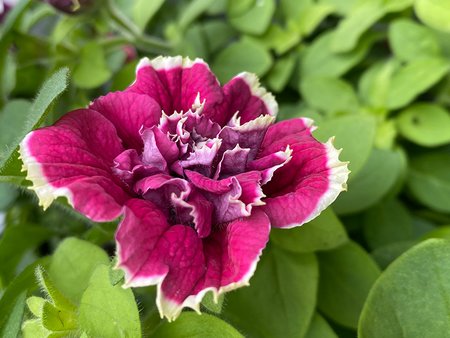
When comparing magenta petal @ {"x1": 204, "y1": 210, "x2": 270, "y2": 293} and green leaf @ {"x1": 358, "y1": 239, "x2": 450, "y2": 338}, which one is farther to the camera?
green leaf @ {"x1": 358, "y1": 239, "x2": 450, "y2": 338}

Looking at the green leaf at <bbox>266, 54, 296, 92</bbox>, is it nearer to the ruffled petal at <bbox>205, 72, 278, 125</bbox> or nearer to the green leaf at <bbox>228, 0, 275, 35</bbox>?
the green leaf at <bbox>228, 0, 275, 35</bbox>

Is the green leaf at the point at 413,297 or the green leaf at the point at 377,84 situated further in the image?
the green leaf at the point at 377,84

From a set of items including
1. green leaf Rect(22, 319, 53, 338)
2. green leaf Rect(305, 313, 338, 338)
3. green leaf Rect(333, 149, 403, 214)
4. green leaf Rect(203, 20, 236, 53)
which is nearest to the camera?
green leaf Rect(22, 319, 53, 338)

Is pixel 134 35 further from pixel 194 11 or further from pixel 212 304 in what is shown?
pixel 212 304

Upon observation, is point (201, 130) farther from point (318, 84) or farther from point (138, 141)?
point (318, 84)

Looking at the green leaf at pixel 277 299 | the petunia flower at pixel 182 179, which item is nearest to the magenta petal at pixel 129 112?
the petunia flower at pixel 182 179

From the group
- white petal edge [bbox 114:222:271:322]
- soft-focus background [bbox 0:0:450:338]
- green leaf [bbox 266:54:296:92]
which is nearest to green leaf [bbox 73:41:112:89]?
soft-focus background [bbox 0:0:450:338]

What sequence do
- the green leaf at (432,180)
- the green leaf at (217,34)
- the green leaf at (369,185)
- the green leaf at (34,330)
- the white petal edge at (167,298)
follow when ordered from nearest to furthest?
1. the white petal edge at (167,298)
2. the green leaf at (34,330)
3. the green leaf at (369,185)
4. the green leaf at (432,180)
5. the green leaf at (217,34)

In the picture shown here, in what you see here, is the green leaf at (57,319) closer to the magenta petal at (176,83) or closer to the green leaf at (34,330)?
the green leaf at (34,330)

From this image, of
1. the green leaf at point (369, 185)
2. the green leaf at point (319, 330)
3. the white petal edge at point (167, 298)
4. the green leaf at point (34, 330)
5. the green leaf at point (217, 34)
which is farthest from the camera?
the green leaf at point (217, 34)
